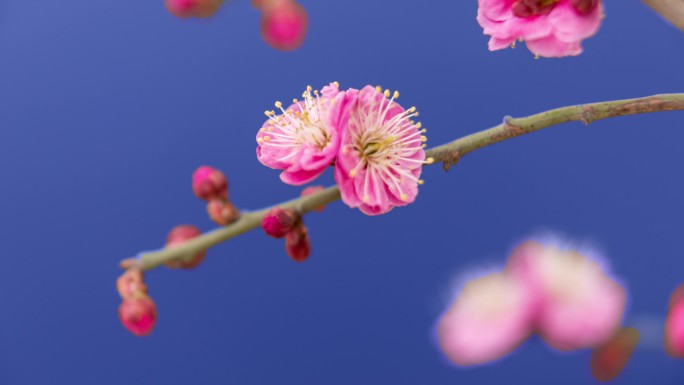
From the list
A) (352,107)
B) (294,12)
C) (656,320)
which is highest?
(294,12)

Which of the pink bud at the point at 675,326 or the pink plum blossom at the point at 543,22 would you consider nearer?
the pink plum blossom at the point at 543,22

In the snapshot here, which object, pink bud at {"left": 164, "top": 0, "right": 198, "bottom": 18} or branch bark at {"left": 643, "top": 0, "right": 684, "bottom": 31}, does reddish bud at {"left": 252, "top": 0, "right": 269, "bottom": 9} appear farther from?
branch bark at {"left": 643, "top": 0, "right": 684, "bottom": 31}

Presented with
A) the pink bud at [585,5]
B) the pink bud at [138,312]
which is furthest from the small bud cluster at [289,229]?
the pink bud at [585,5]

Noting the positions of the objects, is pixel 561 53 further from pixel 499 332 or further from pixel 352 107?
pixel 499 332

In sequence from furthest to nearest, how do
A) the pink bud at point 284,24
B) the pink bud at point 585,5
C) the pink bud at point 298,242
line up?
the pink bud at point 284,24
the pink bud at point 298,242
the pink bud at point 585,5

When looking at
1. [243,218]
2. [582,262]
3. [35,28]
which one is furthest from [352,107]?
[35,28]

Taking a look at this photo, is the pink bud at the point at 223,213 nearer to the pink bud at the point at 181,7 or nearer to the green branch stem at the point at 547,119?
the green branch stem at the point at 547,119
